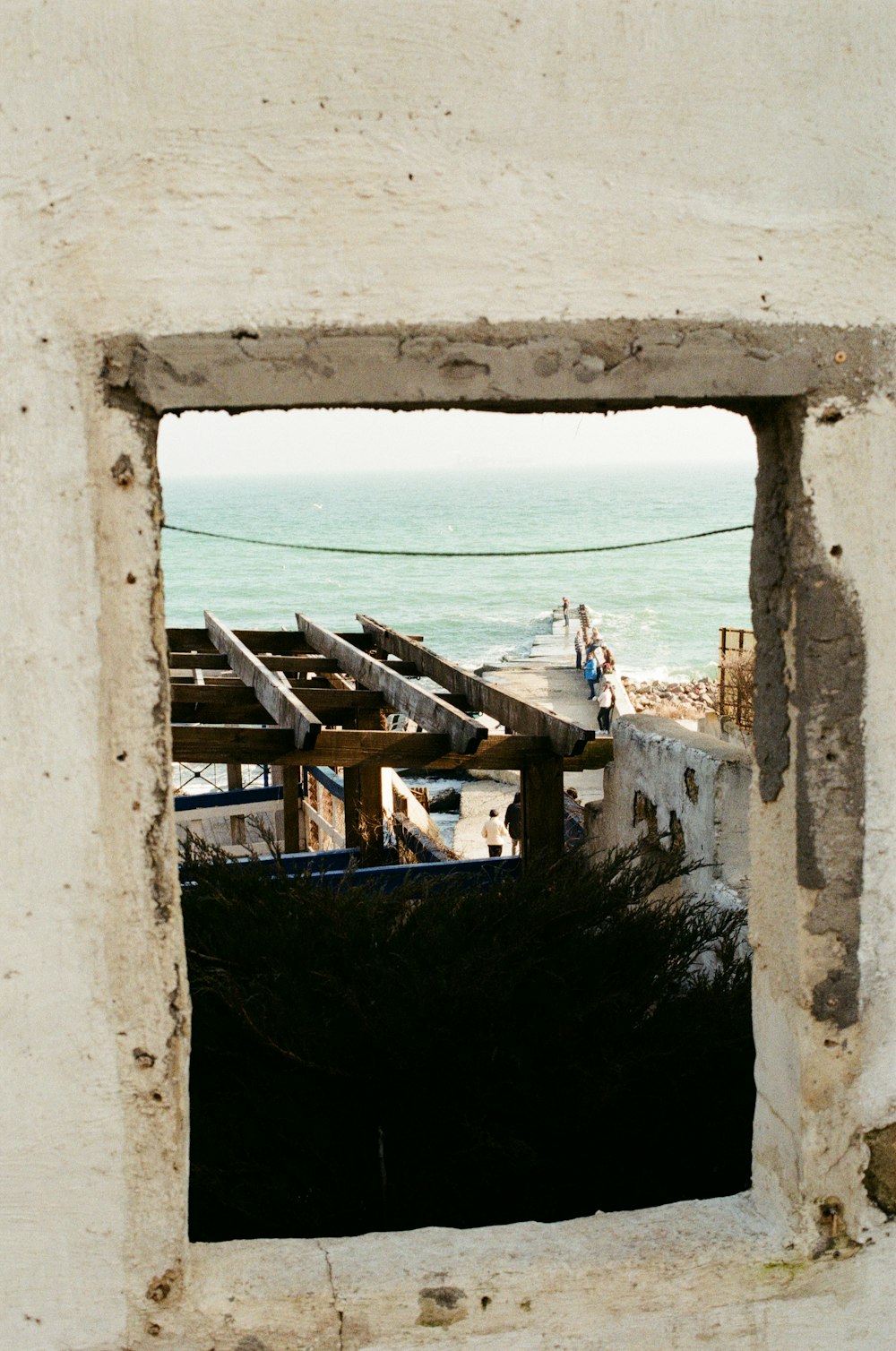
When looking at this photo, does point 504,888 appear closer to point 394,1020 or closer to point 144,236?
point 394,1020

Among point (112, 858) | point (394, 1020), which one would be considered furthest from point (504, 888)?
point (112, 858)

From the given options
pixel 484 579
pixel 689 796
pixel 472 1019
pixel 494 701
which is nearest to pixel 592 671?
pixel 494 701

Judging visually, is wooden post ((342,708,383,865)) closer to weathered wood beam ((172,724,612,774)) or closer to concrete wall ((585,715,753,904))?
weathered wood beam ((172,724,612,774))

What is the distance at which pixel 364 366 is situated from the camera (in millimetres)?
2199

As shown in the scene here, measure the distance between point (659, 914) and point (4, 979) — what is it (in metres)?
2.71

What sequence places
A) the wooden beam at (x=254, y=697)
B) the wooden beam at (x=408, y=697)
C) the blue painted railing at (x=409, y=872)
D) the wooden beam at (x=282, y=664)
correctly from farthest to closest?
1. the wooden beam at (x=282, y=664)
2. the wooden beam at (x=254, y=697)
3. the wooden beam at (x=408, y=697)
4. the blue painted railing at (x=409, y=872)

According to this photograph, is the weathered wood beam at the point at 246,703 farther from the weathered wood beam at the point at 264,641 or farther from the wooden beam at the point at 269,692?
the weathered wood beam at the point at 264,641

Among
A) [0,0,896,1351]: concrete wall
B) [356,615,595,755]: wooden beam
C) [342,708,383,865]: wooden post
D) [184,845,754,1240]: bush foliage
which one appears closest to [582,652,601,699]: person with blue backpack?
[356,615,595,755]: wooden beam

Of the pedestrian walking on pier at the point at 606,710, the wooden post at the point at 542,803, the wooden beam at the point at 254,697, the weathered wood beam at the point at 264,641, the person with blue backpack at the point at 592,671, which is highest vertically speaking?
the weathered wood beam at the point at 264,641

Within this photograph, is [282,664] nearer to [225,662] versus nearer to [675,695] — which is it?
[225,662]

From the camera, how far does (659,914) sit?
4.38 m

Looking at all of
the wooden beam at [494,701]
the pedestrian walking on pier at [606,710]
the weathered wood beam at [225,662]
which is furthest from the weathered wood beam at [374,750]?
the pedestrian walking on pier at [606,710]

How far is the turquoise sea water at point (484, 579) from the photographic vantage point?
56.5 meters

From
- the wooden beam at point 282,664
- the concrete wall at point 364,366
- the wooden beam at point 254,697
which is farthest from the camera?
the wooden beam at point 282,664
